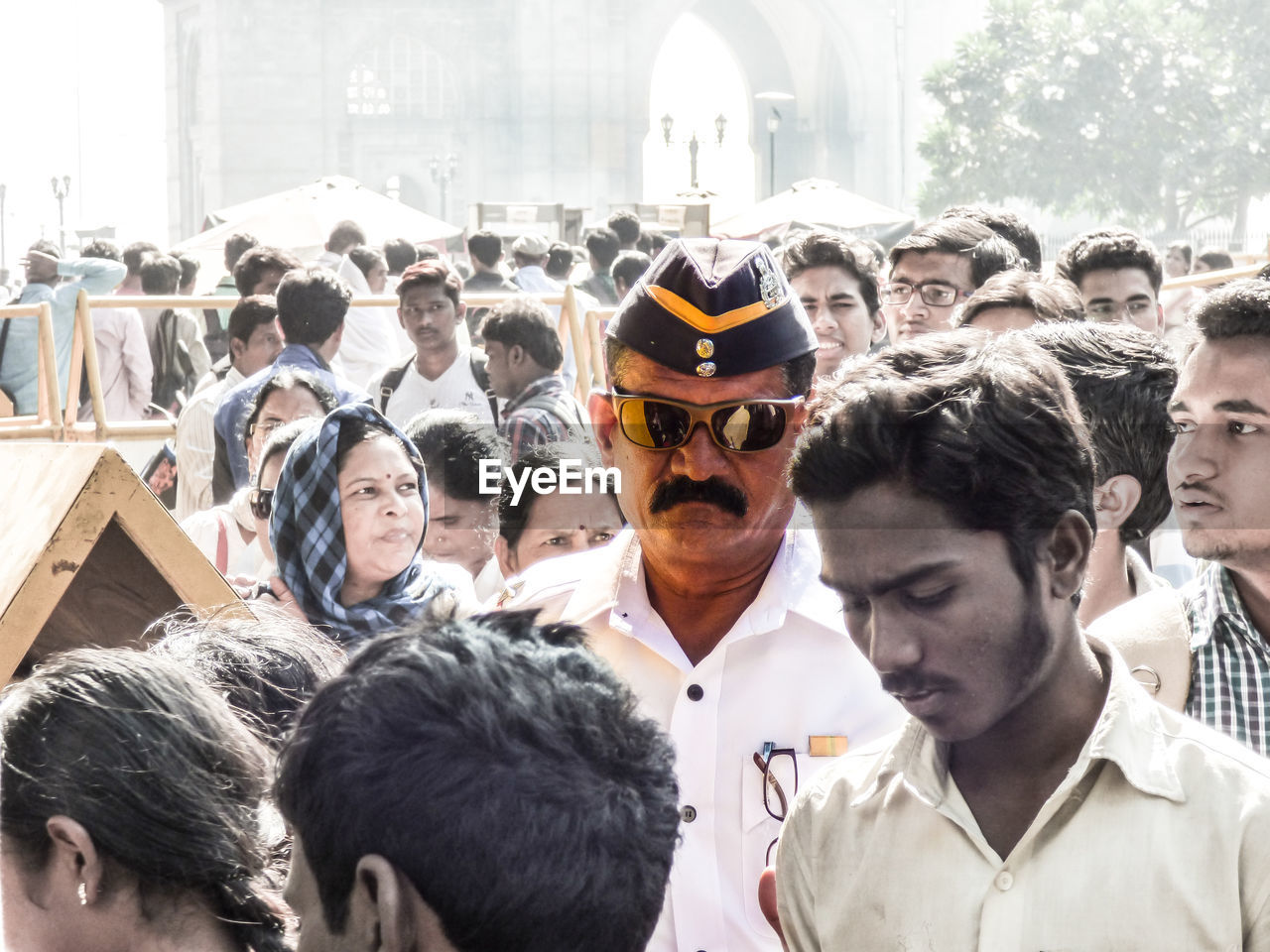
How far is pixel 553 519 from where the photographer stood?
3.95 meters

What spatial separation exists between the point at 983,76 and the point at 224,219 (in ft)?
123

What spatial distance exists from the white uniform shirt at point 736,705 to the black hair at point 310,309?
14.0 ft

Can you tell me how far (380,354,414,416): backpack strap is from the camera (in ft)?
23.8

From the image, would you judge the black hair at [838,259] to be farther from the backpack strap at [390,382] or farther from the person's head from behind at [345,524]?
the backpack strap at [390,382]

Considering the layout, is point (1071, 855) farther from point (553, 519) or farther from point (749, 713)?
point (553, 519)

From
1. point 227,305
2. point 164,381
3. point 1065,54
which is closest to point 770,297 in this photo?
point 227,305

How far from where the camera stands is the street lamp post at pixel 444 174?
57.0 meters

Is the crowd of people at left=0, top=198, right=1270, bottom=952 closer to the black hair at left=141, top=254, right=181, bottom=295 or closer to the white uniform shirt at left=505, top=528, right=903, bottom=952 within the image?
the white uniform shirt at left=505, top=528, right=903, bottom=952

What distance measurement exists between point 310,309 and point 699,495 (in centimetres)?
443

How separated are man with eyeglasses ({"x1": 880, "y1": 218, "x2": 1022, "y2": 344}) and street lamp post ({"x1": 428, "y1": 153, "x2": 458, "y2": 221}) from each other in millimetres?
52823

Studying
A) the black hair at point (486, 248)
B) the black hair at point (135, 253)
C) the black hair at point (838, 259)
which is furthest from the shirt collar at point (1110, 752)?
the black hair at point (135, 253)

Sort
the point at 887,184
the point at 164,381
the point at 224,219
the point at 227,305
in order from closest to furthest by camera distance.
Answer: the point at 227,305 < the point at 164,381 < the point at 224,219 < the point at 887,184

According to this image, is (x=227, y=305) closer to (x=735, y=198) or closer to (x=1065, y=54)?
(x=1065, y=54)

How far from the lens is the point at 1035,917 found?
5.87 feet
